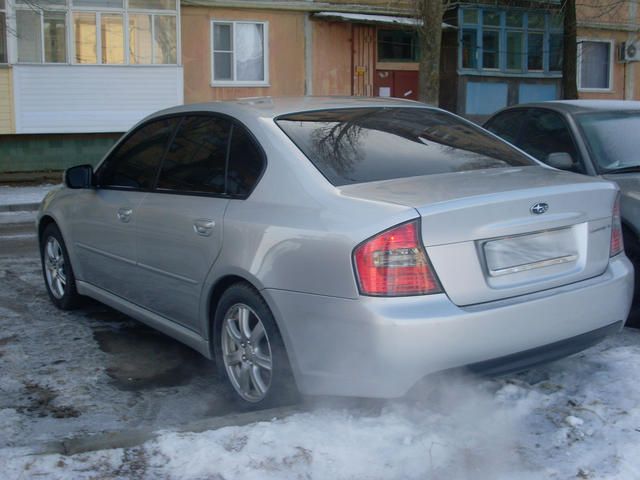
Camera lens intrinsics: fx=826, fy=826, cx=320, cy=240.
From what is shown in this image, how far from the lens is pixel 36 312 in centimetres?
625

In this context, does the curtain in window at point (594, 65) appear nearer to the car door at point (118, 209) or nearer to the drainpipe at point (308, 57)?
the drainpipe at point (308, 57)

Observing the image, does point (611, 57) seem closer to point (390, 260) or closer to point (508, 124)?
point (508, 124)

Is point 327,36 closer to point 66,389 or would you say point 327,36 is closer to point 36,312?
point 36,312

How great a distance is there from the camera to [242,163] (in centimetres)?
426

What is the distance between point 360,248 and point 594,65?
24.8 metres

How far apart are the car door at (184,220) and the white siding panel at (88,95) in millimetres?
14564

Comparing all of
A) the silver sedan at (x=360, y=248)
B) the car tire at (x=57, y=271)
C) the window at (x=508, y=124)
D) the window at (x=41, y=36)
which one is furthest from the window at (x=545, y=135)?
the window at (x=41, y=36)

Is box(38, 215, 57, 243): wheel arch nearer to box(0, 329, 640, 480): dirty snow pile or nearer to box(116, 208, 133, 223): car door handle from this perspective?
box(116, 208, 133, 223): car door handle

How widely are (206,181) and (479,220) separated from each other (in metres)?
1.63

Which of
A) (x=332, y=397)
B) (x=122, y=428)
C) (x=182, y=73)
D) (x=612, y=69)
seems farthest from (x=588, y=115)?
(x=612, y=69)

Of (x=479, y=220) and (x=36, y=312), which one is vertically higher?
(x=479, y=220)

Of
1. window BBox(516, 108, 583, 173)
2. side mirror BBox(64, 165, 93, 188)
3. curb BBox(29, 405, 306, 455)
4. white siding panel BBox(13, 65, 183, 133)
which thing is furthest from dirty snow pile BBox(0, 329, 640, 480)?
white siding panel BBox(13, 65, 183, 133)

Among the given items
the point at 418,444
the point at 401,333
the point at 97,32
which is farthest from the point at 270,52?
the point at 418,444

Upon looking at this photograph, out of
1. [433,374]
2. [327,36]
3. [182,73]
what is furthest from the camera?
[327,36]
